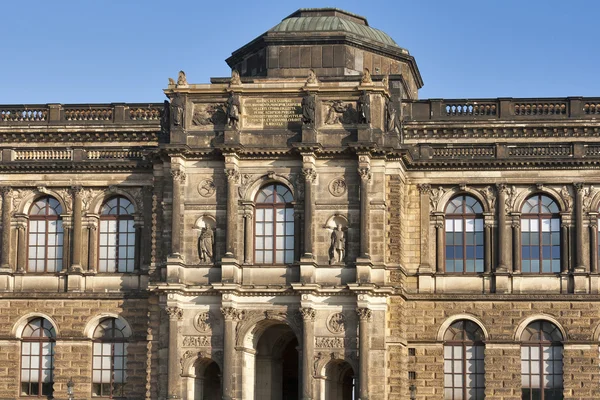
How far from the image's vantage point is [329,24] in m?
66.0

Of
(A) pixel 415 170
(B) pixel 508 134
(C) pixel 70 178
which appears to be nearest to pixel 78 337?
(C) pixel 70 178

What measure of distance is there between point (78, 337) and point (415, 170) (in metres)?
14.5

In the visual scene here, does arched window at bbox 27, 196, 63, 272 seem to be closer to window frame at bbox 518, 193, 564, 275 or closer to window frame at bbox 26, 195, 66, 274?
window frame at bbox 26, 195, 66, 274

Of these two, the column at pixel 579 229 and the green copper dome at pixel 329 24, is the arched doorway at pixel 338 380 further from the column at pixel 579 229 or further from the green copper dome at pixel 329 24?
the green copper dome at pixel 329 24

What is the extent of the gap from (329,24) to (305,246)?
12075 millimetres

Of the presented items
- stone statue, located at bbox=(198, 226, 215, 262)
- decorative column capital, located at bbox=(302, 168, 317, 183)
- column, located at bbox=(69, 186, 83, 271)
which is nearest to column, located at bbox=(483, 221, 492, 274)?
decorative column capital, located at bbox=(302, 168, 317, 183)

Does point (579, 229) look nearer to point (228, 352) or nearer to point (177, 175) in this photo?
point (228, 352)

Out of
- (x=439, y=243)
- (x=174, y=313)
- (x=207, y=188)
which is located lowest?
(x=174, y=313)

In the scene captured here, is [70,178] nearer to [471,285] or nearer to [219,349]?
[219,349]

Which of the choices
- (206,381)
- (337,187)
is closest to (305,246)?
(337,187)

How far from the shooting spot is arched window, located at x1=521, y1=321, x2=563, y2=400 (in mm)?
59344

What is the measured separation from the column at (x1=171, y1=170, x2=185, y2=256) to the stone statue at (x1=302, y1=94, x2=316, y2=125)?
5.03 m

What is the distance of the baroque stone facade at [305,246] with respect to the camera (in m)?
58.2

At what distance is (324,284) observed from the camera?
2287 inches
